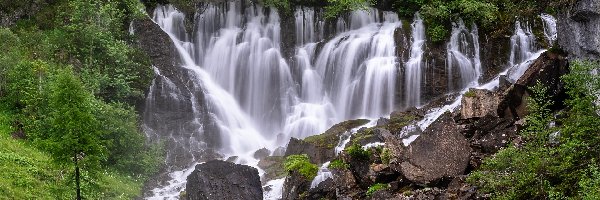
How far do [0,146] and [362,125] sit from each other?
16309mm

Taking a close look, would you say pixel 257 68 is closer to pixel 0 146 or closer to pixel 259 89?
pixel 259 89

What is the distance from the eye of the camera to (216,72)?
123ft

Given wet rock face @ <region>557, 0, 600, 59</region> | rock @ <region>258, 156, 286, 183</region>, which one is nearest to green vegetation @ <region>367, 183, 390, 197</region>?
rock @ <region>258, 156, 286, 183</region>

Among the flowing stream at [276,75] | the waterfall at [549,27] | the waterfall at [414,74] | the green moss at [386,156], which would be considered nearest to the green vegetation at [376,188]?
the green moss at [386,156]

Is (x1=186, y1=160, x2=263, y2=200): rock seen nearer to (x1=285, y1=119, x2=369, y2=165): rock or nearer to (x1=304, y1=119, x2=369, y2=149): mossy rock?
(x1=285, y1=119, x2=369, y2=165): rock

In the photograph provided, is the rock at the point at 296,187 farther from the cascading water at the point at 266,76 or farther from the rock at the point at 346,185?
the cascading water at the point at 266,76

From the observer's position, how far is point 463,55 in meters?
34.1

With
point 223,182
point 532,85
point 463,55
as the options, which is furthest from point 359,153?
point 463,55

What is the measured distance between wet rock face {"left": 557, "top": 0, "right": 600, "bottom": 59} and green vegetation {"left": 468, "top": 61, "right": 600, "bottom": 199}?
5806 millimetres

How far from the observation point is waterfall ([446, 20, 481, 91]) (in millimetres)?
33312

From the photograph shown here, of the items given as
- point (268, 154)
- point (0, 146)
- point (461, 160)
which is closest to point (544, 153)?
point (461, 160)

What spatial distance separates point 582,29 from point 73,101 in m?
17.8

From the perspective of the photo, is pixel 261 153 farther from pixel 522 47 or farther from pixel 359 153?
pixel 522 47

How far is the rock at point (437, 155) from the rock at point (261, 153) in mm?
12059
